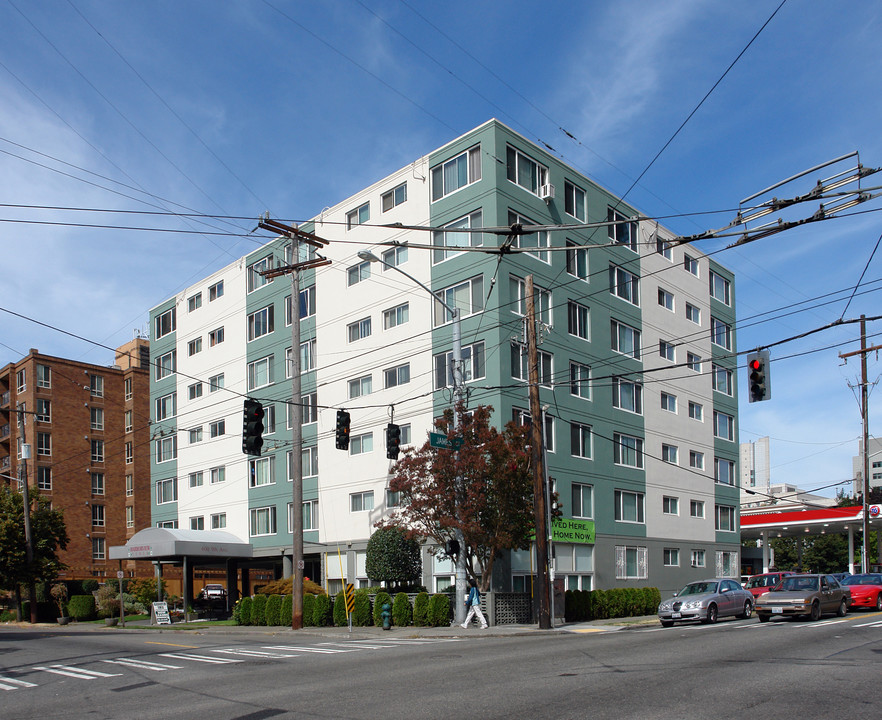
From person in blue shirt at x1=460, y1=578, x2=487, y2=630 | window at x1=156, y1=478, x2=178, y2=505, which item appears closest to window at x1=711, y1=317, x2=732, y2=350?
person in blue shirt at x1=460, y1=578, x2=487, y2=630

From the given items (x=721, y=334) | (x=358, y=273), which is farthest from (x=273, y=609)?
(x=721, y=334)

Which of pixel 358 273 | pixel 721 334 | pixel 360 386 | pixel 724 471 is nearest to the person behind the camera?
pixel 360 386

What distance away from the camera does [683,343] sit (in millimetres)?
49312

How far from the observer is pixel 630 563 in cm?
4234

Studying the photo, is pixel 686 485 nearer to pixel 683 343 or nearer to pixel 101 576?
pixel 683 343

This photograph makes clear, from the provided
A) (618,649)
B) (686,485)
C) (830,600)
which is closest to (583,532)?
(686,485)

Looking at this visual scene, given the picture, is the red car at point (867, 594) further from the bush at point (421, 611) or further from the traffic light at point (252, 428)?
the traffic light at point (252, 428)

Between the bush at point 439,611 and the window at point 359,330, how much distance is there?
15697 mm

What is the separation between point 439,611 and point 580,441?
43.1 feet

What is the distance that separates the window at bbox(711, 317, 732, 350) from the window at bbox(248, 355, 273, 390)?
25.6 meters

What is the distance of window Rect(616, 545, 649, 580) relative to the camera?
Result: 136 feet

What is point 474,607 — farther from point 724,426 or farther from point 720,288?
point 720,288

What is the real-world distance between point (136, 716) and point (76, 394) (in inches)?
2525

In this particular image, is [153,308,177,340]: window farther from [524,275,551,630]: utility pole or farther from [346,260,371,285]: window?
[524,275,551,630]: utility pole
